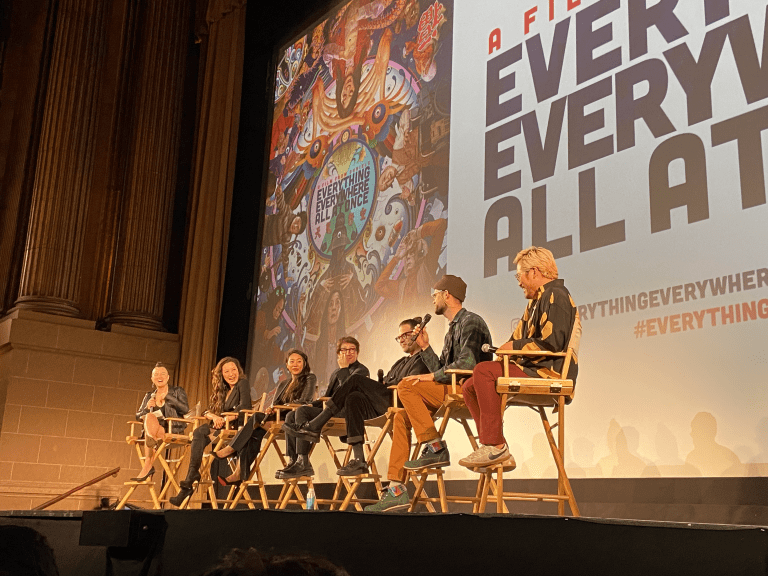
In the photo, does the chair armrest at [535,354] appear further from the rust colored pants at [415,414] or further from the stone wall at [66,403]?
the stone wall at [66,403]

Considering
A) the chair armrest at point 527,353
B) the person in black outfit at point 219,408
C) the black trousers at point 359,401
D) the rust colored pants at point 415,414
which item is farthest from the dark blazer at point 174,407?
the chair armrest at point 527,353

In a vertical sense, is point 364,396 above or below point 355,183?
below

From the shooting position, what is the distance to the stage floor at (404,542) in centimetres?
138

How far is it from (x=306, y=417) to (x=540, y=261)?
6.52 feet

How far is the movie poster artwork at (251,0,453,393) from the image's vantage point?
19.7 ft

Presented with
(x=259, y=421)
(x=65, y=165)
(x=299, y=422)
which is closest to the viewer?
(x=299, y=422)

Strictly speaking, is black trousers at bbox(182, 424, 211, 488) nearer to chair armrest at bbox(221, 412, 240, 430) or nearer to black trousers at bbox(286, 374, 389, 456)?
chair armrest at bbox(221, 412, 240, 430)

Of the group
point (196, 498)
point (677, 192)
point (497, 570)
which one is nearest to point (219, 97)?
point (196, 498)

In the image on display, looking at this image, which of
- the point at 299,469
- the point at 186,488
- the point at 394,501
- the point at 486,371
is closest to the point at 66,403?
the point at 186,488

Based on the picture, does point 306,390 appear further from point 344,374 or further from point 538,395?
point 538,395

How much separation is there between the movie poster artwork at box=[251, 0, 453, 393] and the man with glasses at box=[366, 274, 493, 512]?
5.14 ft

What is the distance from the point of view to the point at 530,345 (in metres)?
3.60

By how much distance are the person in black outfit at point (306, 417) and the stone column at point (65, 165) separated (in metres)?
4.22

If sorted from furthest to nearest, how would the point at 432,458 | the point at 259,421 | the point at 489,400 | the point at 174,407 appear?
the point at 174,407, the point at 259,421, the point at 432,458, the point at 489,400
